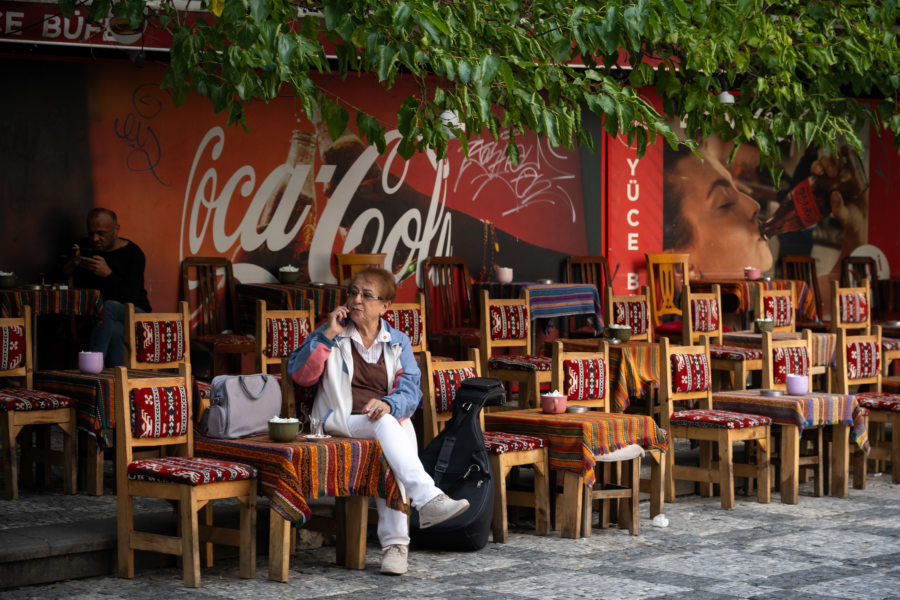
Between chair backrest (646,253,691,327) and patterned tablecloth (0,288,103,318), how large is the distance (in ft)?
18.2

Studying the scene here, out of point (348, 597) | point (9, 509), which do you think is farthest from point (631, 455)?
point (9, 509)

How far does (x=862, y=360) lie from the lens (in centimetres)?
844

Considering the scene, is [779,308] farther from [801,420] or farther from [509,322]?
[801,420]

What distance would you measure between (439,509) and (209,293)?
4.84 m

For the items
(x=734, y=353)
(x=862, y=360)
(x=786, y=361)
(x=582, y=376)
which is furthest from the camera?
(x=734, y=353)

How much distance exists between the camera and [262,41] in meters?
5.25

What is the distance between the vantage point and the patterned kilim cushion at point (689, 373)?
7.38m

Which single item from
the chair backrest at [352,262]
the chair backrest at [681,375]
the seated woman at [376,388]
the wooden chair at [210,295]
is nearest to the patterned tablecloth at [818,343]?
the chair backrest at [681,375]

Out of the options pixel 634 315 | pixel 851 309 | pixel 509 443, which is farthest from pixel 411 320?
pixel 851 309

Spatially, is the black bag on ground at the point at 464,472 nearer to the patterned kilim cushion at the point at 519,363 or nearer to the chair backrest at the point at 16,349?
the patterned kilim cushion at the point at 519,363

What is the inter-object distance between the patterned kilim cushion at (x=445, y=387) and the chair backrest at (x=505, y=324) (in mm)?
2427

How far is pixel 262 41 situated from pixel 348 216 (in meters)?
5.43

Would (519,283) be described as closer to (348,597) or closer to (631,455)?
(631,455)

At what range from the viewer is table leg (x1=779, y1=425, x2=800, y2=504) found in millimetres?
7328
